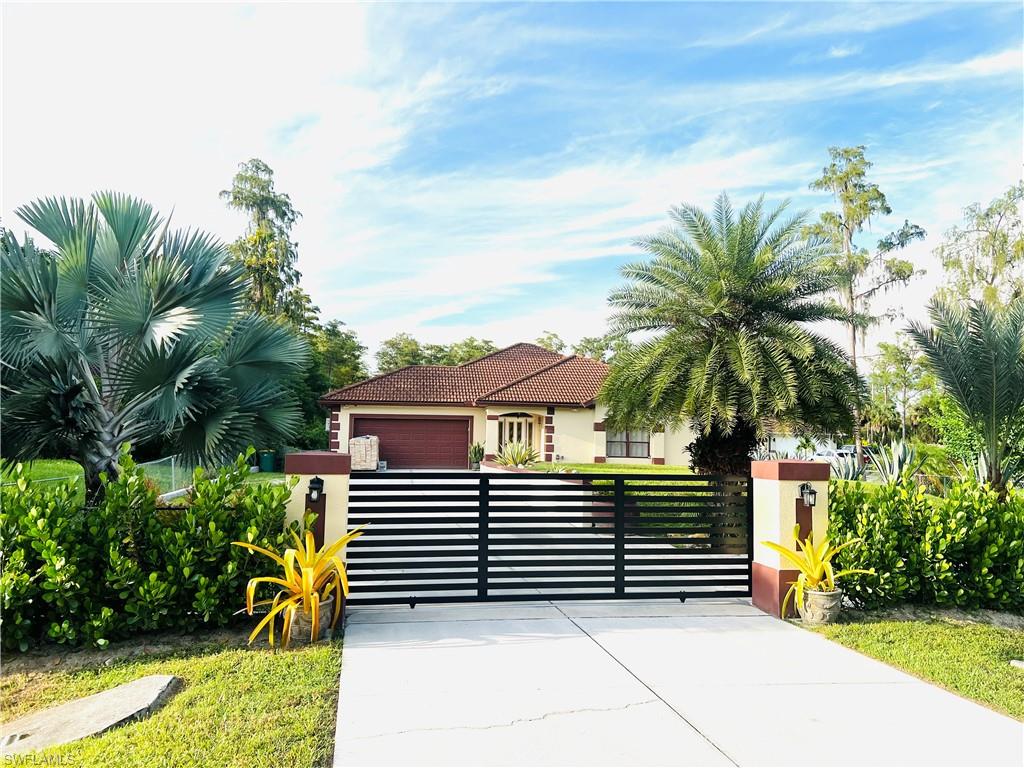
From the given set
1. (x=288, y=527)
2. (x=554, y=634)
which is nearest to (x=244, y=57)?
(x=288, y=527)

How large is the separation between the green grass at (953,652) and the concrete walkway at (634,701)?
216 mm

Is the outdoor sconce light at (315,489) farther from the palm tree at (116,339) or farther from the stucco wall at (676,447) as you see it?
the stucco wall at (676,447)

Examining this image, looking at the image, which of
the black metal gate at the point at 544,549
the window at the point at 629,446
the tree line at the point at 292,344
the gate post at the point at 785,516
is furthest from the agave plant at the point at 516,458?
the gate post at the point at 785,516

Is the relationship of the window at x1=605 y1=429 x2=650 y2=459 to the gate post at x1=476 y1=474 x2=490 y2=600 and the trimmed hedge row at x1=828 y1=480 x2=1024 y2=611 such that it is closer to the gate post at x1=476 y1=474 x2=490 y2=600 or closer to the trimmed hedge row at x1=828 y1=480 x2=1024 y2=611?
the trimmed hedge row at x1=828 y1=480 x2=1024 y2=611

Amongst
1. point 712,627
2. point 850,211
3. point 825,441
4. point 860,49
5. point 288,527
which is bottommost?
point 712,627

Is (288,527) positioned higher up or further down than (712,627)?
higher up

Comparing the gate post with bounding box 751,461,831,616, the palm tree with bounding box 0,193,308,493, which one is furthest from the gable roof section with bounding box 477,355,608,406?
the palm tree with bounding box 0,193,308,493

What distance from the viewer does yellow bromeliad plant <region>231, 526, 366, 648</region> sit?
18.5 feet

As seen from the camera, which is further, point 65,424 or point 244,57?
point 244,57

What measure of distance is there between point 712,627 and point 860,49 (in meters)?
8.27

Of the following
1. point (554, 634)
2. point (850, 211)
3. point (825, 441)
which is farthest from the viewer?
point (850, 211)

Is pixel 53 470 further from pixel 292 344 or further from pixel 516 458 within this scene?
pixel 516 458

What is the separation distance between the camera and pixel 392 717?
4184 mm

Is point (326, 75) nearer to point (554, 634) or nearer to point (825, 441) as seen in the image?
point (554, 634)
